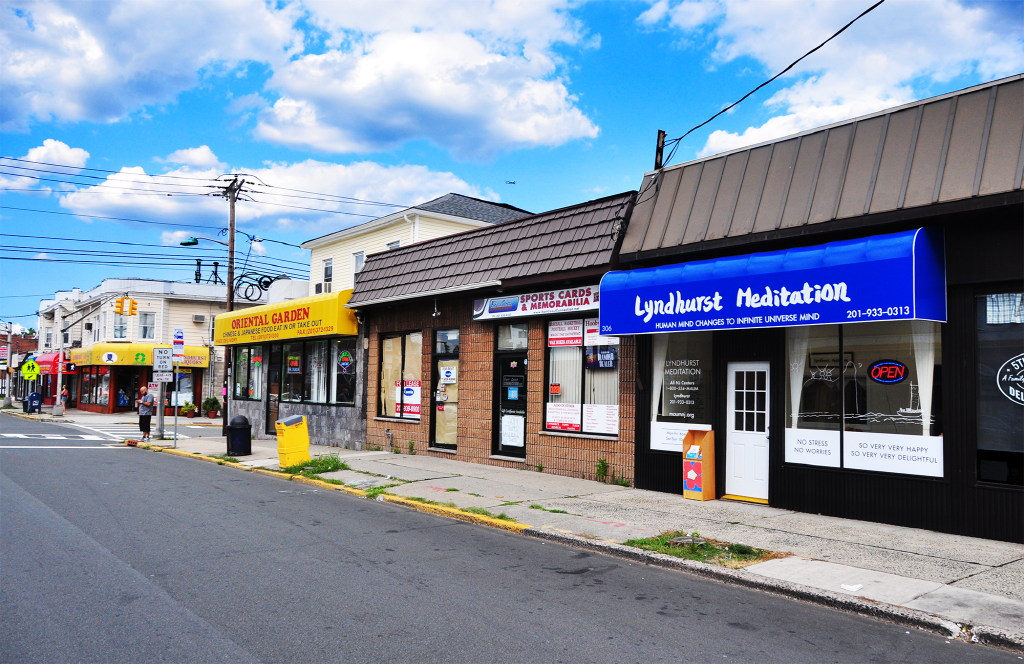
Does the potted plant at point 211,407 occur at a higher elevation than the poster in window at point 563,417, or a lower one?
lower

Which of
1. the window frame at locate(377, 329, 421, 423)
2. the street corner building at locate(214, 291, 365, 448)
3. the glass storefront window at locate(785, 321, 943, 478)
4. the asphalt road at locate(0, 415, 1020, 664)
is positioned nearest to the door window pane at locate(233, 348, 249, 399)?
the street corner building at locate(214, 291, 365, 448)

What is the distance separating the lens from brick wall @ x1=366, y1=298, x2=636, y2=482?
41.8ft

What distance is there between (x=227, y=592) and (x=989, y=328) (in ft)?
28.7

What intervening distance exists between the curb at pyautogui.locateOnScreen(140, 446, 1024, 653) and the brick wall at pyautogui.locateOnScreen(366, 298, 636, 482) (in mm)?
3494

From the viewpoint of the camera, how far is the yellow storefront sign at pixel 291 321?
19.7 metres

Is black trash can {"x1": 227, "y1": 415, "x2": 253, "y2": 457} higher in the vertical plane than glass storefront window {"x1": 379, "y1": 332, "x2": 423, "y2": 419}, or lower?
lower

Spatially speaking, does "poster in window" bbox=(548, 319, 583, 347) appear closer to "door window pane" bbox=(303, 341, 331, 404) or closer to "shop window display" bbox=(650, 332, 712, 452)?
"shop window display" bbox=(650, 332, 712, 452)

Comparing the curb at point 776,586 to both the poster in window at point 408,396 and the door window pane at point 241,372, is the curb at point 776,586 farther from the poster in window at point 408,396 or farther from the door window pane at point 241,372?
the door window pane at point 241,372

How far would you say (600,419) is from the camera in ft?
43.2

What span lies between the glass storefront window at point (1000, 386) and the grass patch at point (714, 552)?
2.95 meters

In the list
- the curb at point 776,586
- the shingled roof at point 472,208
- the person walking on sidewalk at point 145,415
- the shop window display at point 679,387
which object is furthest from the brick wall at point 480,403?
the shingled roof at point 472,208

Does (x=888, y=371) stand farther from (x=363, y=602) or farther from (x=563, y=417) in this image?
(x=363, y=602)

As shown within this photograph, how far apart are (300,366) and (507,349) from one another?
31.9 ft

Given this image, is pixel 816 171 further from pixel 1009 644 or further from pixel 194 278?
pixel 194 278
